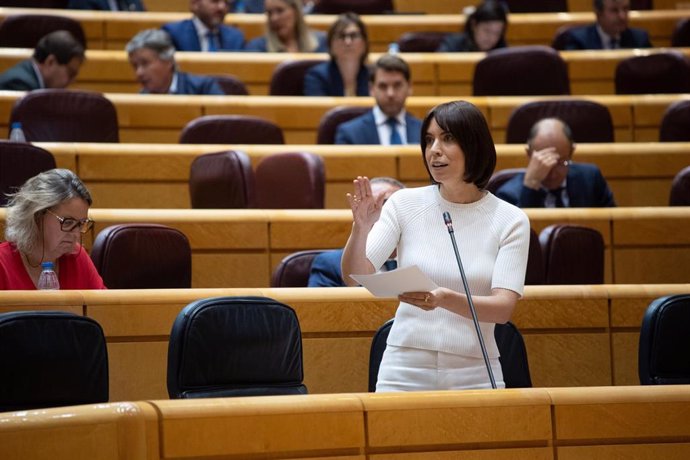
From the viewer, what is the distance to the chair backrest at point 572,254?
6.81 ft

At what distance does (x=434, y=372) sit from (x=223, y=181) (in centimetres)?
110

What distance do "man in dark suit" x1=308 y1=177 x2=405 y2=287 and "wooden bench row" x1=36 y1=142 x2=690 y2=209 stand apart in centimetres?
63

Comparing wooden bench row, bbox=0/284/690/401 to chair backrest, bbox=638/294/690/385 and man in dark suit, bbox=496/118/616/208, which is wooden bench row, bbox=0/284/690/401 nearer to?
chair backrest, bbox=638/294/690/385

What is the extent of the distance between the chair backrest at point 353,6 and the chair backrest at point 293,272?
2169 mm

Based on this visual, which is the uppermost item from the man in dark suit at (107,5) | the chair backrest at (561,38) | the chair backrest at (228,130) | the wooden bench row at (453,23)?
the man in dark suit at (107,5)

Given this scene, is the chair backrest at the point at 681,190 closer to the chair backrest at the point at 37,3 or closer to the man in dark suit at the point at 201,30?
the man in dark suit at the point at 201,30

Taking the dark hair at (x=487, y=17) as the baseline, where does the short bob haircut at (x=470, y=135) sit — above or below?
below

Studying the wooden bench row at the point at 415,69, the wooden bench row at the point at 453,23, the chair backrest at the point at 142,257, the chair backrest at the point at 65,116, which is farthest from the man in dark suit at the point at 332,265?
the wooden bench row at the point at 453,23

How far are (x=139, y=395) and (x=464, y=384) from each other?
576 millimetres

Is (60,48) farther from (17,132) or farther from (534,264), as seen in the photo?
(534,264)

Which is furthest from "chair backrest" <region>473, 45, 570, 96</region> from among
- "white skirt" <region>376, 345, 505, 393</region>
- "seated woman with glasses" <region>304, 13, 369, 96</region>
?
"white skirt" <region>376, 345, 505, 393</region>

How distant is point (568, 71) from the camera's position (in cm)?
343

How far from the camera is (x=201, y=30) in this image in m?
3.50

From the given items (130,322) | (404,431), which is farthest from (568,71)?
(404,431)
